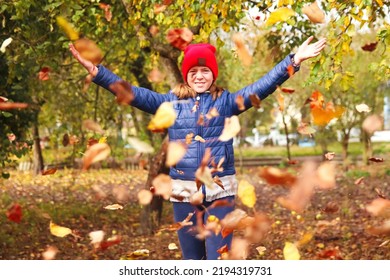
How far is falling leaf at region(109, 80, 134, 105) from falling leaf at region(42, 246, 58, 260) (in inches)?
138

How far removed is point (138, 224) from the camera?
926 centimetres

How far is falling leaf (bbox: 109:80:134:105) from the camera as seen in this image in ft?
12.6

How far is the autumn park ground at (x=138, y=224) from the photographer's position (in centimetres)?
714

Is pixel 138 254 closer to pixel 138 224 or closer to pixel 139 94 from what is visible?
pixel 139 94

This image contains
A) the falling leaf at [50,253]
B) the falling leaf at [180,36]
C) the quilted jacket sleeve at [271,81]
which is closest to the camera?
the quilted jacket sleeve at [271,81]

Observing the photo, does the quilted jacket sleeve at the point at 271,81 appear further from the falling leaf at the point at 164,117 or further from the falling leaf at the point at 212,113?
the falling leaf at the point at 164,117

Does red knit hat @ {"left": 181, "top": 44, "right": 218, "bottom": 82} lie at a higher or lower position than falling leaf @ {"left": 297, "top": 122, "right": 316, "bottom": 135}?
higher

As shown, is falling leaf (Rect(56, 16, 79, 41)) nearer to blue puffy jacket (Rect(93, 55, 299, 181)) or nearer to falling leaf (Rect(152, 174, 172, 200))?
blue puffy jacket (Rect(93, 55, 299, 181))

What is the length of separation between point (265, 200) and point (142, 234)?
14.0 feet

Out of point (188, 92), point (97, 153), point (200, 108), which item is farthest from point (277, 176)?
point (97, 153)

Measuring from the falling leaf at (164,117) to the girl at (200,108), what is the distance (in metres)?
0.06

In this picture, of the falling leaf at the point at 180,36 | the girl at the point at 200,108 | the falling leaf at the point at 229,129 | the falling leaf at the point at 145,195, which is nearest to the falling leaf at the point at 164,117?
the girl at the point at 200,108

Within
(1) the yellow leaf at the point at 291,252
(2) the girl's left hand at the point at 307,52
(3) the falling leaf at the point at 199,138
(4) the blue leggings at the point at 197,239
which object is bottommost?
(1) the yellow leaf at the point at 291,252

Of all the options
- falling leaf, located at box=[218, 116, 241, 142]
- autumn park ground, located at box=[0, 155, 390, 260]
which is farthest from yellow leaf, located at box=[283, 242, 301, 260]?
falling leaf, located at box=[218, 116, 241, 142]
